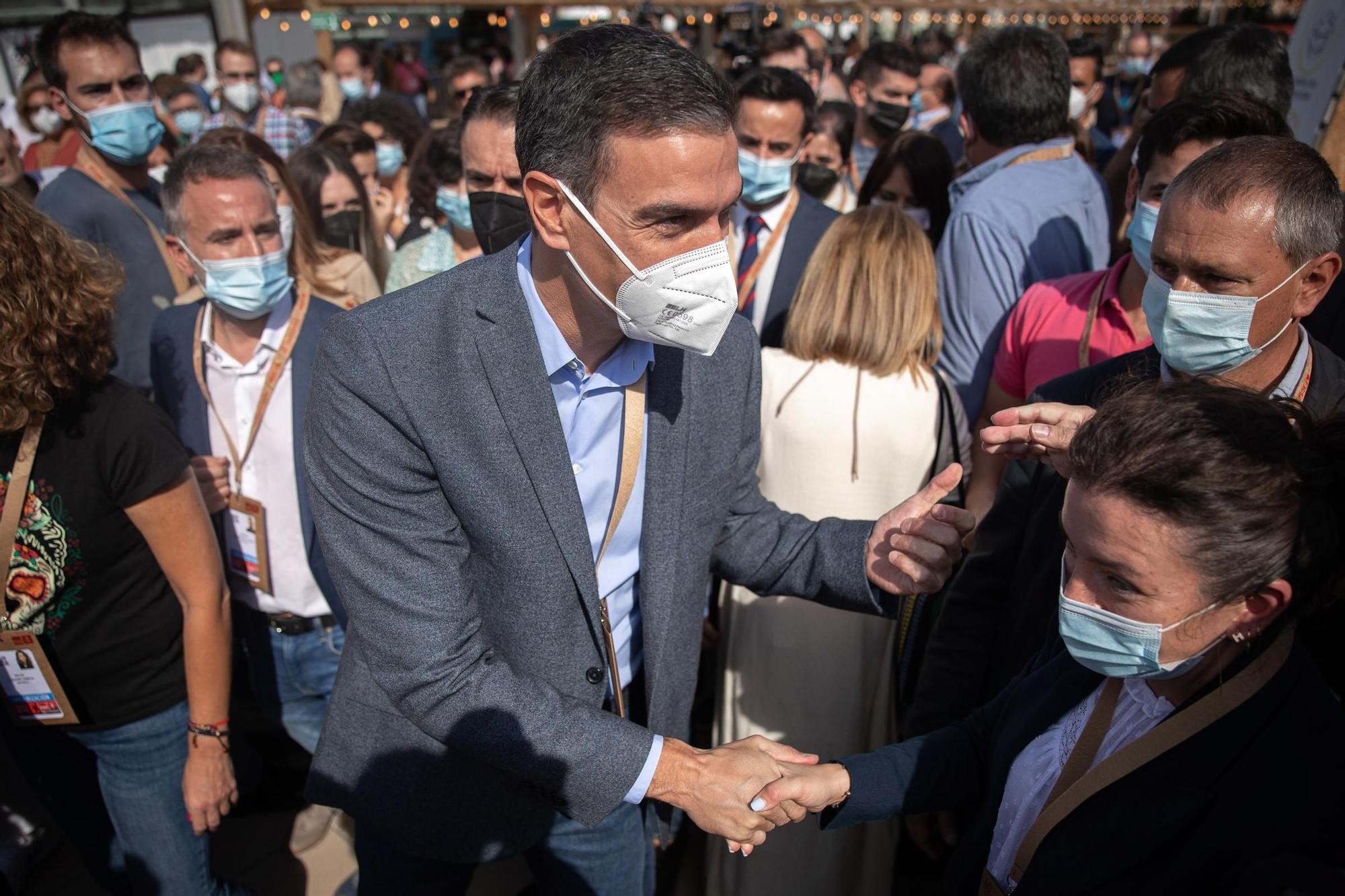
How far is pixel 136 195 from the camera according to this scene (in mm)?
3857

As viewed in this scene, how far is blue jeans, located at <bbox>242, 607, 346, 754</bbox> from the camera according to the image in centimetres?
275

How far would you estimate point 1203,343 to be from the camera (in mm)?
1937

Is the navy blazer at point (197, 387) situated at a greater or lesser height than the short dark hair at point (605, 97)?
lesser

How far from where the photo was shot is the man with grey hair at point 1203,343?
1841 mm

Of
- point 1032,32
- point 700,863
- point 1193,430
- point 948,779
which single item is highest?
point 1032,32

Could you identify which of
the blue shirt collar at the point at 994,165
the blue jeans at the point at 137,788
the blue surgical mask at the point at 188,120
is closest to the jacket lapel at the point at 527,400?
the blue jeans at the point at 137,788

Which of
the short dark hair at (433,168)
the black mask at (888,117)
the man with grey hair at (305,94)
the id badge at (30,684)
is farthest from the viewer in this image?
the man with grey hair at (305,94)

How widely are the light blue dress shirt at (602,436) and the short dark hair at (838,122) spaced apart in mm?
3759

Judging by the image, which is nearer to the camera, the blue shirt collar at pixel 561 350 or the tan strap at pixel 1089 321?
the blue shirt collar at pixel 561 350

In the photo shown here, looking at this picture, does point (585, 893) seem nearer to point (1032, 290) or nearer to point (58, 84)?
point (1032, 290)

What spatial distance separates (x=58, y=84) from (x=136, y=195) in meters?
0.68

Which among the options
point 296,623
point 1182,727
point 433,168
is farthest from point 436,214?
point 1182,727

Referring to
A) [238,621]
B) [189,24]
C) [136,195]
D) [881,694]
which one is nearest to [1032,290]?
[881,694]

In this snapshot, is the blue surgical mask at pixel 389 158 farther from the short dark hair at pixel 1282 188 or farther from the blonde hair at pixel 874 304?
the short dark hair at pixel 1282 188
